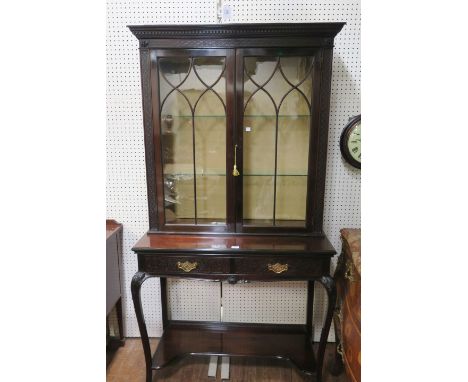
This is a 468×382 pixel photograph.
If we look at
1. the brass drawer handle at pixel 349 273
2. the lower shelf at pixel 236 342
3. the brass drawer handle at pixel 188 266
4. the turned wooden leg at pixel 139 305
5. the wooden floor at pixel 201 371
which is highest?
the brass drawer handle at pixel 188 266

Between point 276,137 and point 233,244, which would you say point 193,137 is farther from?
point 233,244

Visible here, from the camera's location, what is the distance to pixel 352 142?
1682 millimetres

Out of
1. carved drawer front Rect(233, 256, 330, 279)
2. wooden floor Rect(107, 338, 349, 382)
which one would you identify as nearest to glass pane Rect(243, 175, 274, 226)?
carved drawer front Rect(233, 256, 330, 279)

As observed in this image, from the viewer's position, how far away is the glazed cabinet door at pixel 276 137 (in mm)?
1456

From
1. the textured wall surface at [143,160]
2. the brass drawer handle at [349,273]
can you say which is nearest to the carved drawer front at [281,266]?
the brass drawer handle at [349,273]

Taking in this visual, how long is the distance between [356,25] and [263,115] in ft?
2.40

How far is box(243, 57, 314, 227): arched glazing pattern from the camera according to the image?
1.47 m

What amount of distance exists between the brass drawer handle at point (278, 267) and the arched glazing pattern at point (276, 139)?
25cm

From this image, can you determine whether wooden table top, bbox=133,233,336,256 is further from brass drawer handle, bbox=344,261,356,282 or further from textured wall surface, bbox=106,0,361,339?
textured wall surface, bbox=106,0,361,339

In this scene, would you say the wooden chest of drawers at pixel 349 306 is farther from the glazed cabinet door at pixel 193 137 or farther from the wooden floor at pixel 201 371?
the glazed cabinet door at pixel 193 137
